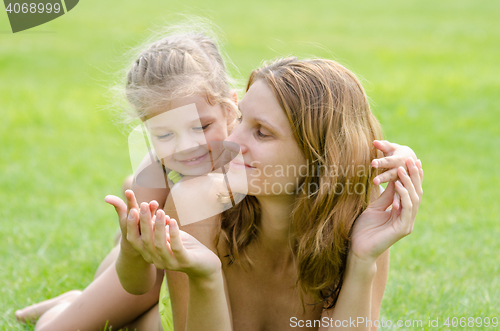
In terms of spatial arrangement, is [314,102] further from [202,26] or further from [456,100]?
[456,100]

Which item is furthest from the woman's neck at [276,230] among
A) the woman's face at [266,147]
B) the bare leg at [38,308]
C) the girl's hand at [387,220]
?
the bare leg at [38,308]

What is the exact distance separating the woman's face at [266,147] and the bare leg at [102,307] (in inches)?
46.6

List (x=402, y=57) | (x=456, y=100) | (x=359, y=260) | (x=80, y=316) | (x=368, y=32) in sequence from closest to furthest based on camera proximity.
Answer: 1. (x=359, y=260)
2. (x=80, y=316)
3. (x=456, y=100)
4. (x=402, y=57)
5. (x=368, y=32)

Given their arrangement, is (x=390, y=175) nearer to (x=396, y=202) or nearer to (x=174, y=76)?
(x=396, y=202)

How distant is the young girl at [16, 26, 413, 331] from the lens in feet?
9.30

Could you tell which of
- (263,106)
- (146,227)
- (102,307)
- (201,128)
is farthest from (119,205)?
(102,307)

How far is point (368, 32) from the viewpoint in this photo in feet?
57.3

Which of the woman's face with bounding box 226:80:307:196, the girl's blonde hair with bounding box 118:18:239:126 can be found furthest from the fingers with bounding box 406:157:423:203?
the girl's blonde hair with bounding box 118:18:239:126

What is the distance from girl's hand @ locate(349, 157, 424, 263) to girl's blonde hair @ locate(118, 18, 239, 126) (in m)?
1.01

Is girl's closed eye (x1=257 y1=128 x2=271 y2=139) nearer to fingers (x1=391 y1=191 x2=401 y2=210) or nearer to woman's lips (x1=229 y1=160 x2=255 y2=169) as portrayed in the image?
woman's lips (x1=229 y1=160 x2=255 y2=169)

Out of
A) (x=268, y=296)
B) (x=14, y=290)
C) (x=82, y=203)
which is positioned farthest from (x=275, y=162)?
(x=82, y=203)

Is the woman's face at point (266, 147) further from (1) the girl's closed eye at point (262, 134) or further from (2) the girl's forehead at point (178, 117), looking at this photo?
(2) the girl's forehead at point (178, 117)

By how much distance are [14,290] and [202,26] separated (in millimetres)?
2237

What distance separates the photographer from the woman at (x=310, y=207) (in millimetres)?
2186
